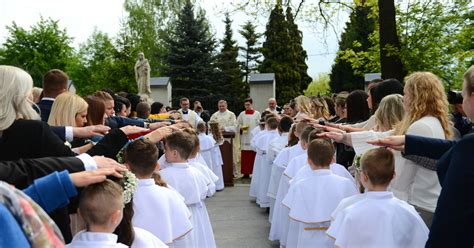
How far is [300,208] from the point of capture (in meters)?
5.29

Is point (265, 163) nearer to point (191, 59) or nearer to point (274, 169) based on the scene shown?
point (274, 169)

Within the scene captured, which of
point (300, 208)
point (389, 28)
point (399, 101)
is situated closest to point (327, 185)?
point (300, 208)

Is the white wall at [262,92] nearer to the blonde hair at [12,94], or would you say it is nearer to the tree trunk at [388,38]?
the tree trunk at [388,38]

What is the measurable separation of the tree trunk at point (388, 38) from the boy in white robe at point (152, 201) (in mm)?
9943

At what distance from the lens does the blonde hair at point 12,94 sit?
8.95ft

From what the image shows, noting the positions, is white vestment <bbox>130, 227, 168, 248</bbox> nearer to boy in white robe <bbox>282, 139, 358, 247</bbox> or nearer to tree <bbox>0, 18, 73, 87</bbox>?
boy in white robe <bbox>282, 139, 358, 247</bbox>

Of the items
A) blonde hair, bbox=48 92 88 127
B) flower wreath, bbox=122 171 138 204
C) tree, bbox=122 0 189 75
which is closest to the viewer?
flower wreath, bbox=122 171 138 204

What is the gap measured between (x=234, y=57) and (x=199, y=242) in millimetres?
39896

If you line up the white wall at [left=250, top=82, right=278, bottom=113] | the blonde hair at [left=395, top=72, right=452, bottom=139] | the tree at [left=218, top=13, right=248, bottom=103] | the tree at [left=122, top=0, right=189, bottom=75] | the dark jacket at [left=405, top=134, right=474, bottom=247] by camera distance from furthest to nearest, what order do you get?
the tree at [left=122, top=0, right=189, bottom=75], the tree at [left=218, top=13, right=248, bottom=103], the white wall at [left=250, top=82, right=278, bottom=113], the blonde hair at [left=395, top=72, right=452, bottom=139], the dark jacket at [left=405, top=134, right=474, bottom=247]

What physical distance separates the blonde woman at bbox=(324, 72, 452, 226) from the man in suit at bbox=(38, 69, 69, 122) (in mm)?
3163

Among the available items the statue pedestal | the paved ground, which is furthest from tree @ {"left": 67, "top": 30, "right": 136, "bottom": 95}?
the paved ground

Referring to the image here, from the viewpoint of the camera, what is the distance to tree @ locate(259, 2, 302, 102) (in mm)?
44188

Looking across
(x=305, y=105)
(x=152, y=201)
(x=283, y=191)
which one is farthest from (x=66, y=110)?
(x=305, y=105)

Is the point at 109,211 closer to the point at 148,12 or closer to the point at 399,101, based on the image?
the point at 399,101
